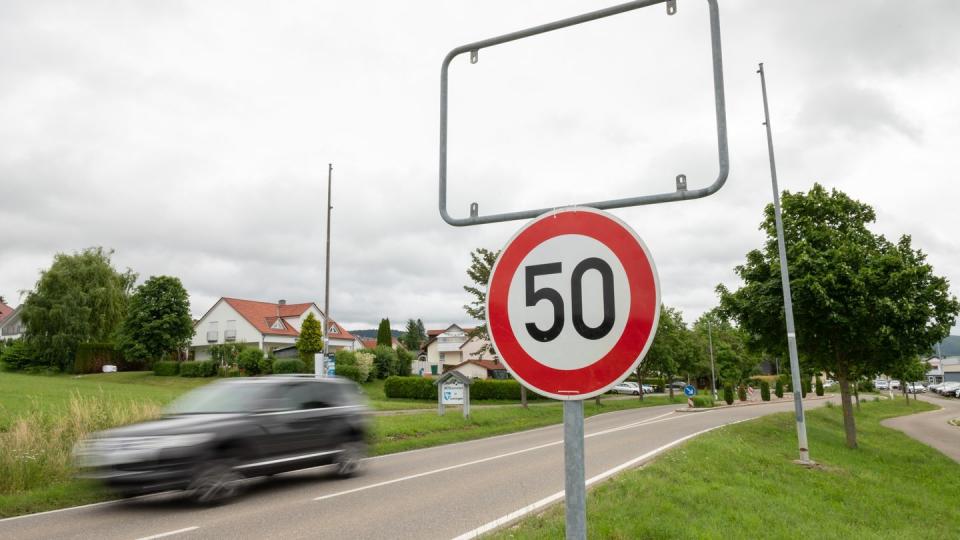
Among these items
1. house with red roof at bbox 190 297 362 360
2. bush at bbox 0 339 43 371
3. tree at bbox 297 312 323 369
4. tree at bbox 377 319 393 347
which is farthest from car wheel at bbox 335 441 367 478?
tree at bbox 377 319 393 347

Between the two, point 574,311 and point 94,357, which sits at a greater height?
point 94,357

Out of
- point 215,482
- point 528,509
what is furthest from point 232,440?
point 528,509

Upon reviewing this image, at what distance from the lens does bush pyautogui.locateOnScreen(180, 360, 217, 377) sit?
49375 mm

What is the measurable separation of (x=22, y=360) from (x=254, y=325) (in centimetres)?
1943

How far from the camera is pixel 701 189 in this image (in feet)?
6.83

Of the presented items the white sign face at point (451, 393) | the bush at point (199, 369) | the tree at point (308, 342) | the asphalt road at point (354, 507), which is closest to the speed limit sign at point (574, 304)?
the asphalt road at point (354, 507)

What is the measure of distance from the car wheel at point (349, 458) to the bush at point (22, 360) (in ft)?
187

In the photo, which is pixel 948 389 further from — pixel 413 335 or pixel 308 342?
pixel 413 335

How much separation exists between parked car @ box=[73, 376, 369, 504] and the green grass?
13.8 feet

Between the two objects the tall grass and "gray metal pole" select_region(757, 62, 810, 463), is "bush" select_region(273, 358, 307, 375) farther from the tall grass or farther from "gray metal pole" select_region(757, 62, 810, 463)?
"gray metal pole" select_region(757, 62, 810, 463)

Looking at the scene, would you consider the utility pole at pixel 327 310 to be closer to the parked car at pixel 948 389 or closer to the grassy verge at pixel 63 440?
the grassy verge at pixel 63 440

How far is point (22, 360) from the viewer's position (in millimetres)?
55094

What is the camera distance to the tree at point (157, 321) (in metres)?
54.9

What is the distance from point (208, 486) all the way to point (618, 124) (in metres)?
7.81
